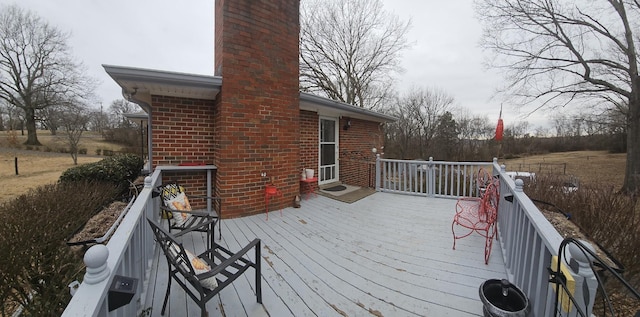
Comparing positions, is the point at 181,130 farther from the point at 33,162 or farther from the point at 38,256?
the point at 33,162

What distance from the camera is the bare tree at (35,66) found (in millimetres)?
19000

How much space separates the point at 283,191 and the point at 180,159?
191 cm

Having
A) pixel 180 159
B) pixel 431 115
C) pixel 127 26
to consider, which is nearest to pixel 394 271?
pixel 180 159

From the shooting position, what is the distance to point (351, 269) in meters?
2.54

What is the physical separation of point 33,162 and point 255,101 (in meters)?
21.8

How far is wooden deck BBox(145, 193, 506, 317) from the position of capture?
6.51 feet

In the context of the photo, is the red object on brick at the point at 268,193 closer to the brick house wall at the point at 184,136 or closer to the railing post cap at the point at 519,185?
the brick house wall at the point at 184,136

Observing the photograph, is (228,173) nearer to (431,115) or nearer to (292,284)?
(292,284)

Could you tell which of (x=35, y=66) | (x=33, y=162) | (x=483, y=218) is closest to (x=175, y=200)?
(x=483, y=218)

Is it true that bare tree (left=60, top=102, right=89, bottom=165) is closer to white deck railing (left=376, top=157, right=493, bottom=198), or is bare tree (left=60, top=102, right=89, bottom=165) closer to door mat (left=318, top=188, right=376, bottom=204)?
door mat (left=318, top=188, right=376, bottom=204)

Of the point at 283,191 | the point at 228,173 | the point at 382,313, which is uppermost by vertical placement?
the point at 228,173

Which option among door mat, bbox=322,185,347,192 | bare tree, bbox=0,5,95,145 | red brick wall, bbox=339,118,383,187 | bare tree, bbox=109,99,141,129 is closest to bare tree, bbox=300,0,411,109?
red brick wall, bbox=339,118,383,187

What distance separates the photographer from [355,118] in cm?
754

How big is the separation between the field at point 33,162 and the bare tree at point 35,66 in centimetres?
268
